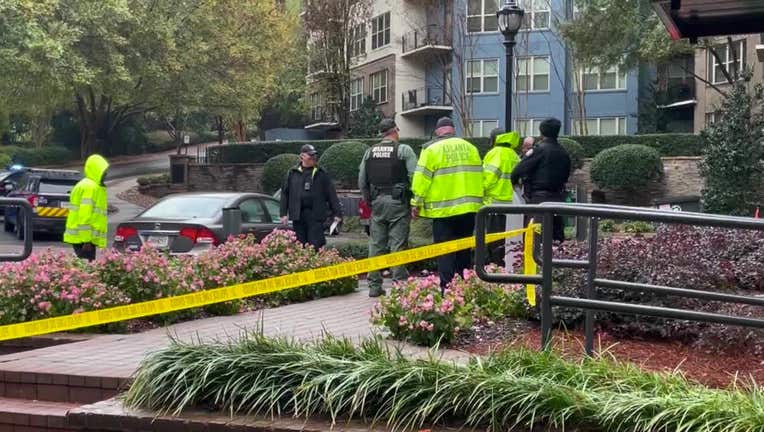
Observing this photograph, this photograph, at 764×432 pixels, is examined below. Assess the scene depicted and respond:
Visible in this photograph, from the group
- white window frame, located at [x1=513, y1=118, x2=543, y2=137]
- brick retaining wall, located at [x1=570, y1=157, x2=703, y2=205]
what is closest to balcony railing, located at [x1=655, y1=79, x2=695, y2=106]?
white window frame, located at [x1=513, y1=118, x2=543, y2=137]

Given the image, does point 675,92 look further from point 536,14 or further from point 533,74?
point 536,14

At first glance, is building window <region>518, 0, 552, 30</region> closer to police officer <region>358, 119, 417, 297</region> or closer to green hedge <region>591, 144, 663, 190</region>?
green hedge <region>591, 144, 663, 190</region>

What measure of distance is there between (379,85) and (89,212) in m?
41.3

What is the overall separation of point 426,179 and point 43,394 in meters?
4.08

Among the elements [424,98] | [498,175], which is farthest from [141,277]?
[424,98]

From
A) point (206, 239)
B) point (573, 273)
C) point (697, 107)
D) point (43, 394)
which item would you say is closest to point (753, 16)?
point (573, 273)

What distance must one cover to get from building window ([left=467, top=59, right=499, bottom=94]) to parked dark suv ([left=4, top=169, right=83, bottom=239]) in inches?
978

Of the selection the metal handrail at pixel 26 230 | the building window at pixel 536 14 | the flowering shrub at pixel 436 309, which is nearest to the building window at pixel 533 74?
the building window at pixel 536 14

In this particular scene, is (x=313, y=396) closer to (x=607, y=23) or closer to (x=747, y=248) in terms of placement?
(x=747, y=248)

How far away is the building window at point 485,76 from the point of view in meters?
44.9

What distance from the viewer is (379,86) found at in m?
52.6

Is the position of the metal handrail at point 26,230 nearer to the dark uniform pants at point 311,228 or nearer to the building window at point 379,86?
the dark uniform pants at point 311,228

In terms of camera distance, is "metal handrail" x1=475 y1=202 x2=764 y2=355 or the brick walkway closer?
"metal handrail" x1=475 y1=202 x2=764 y2=355

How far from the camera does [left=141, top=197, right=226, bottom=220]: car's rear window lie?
1311cm
